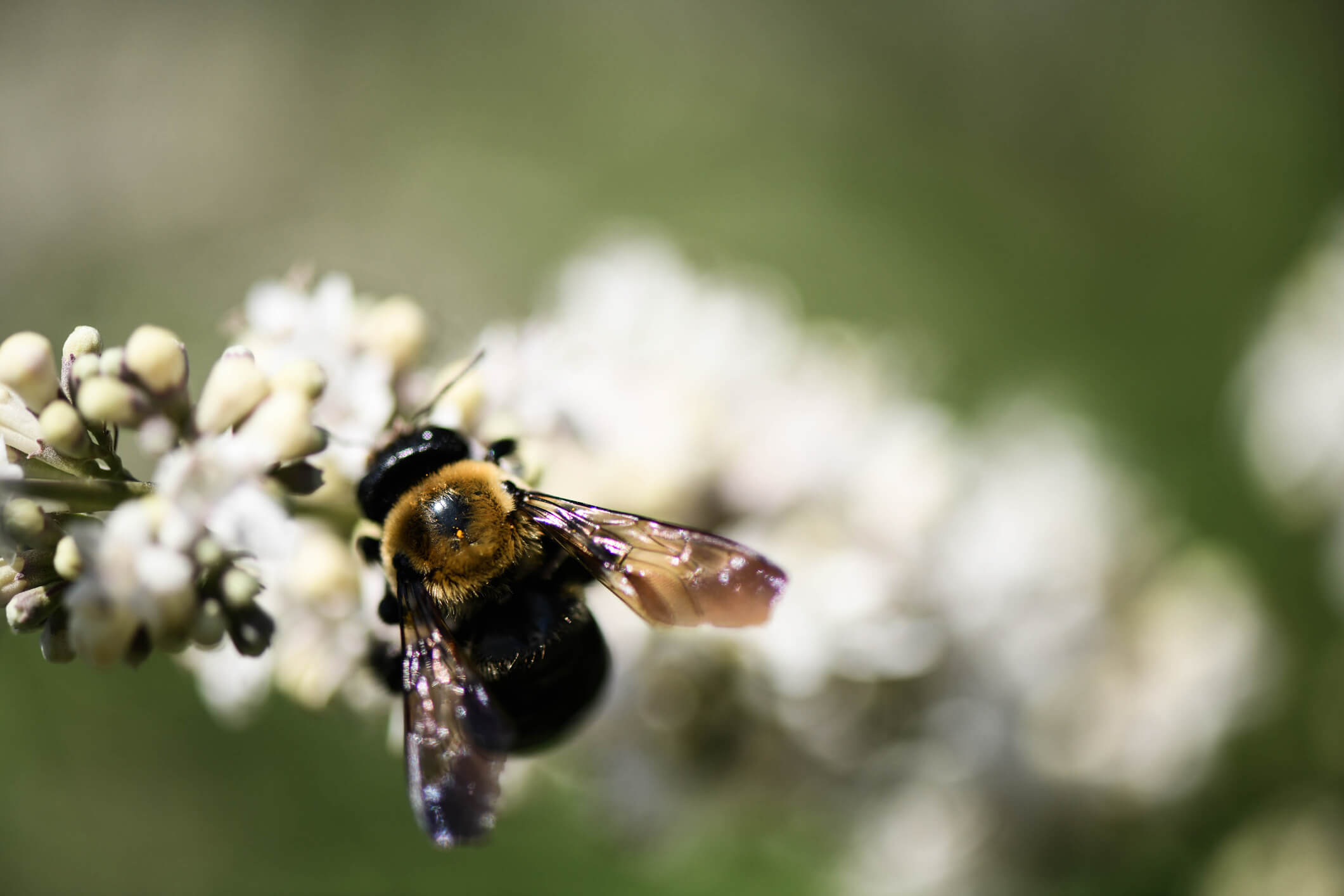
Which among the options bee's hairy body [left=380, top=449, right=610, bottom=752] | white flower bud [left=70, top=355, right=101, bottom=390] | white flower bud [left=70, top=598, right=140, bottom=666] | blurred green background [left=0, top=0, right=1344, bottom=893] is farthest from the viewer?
blurred green background [left=0, top=0, right=1344, bottom=893]

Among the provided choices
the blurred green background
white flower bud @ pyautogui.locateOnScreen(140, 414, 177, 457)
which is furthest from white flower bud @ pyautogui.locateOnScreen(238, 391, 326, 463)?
the blurred green background

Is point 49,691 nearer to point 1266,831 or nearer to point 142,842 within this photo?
point 142,842

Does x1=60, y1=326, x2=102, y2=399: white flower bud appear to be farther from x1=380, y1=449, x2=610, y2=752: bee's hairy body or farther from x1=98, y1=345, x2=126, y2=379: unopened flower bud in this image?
x1=380, y1=449, x2=610, y2=752: bee's hairy body

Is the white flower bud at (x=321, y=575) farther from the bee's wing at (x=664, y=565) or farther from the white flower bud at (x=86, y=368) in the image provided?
the white flower bud at (x=86, y=368)

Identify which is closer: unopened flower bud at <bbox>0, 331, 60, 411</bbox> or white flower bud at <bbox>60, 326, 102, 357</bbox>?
unopened flower bud at <bbox>0, 331, 60, 411</bbox>

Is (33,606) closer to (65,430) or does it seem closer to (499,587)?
(65,430)

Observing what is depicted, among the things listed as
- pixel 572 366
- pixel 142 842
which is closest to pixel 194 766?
pixel 142 842
